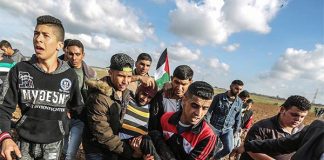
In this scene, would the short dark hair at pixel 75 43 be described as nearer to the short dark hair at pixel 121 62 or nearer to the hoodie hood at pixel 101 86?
the short dark hair at pixel 121 62

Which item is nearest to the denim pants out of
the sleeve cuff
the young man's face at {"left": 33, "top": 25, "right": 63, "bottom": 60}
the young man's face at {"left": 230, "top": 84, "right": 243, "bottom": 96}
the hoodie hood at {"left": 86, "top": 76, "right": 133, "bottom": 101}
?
the sleeve cuff

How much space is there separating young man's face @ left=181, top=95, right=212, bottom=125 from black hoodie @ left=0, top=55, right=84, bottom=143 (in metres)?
1.37

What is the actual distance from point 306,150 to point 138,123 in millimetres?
1936

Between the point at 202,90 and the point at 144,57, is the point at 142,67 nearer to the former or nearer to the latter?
the point at 144,57

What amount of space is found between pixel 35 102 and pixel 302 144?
2.69 meters

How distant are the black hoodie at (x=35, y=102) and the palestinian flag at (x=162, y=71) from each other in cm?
423

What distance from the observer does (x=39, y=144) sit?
337cm

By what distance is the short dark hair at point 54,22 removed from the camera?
3436 mm

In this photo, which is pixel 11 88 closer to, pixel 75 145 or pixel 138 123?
pixel 138 123

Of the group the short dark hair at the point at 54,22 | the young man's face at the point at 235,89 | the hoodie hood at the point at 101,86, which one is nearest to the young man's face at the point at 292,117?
the hoodie hood at the point at 101,86

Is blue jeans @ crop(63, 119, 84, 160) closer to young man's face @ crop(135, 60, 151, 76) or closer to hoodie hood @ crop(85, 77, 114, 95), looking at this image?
hoodie hood @ crop(85, 77, 114, 95)

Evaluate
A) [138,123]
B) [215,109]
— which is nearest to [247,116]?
[215,109]

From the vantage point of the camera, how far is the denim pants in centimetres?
331

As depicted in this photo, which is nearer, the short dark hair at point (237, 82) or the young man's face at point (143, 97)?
the young man's face at point (143, 97)
